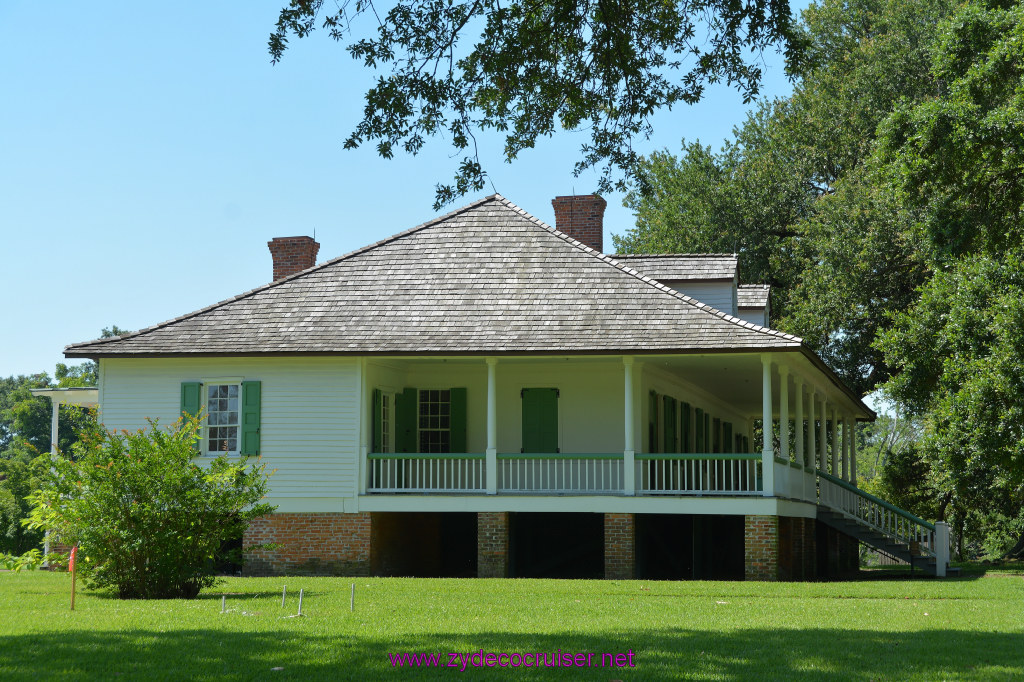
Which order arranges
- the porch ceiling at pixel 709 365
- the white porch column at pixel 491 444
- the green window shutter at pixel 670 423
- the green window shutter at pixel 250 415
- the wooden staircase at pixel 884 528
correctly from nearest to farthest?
the white porch column at pixel 491 444, the porch ceiling at pixel 709 365, the green window shutter at pixel 250 415, the wooden staircase at pixel 884 528, the green window shutter at pixel 670 423

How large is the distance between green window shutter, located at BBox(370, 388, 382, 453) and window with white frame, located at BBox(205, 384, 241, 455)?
2.59 meters

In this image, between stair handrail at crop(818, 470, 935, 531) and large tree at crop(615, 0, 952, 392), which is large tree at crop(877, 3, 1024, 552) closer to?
stair handrail at crop(818, 470, 935, 531)

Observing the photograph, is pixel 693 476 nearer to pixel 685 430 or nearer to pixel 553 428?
pixel 553 428

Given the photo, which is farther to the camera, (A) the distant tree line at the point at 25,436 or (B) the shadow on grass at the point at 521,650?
(A) the distant tree line at the point at 25,436

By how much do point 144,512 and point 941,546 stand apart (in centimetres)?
1647

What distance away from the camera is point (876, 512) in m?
25.8

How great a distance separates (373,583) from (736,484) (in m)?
7.99

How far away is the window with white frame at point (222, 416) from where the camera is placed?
22.2 metres

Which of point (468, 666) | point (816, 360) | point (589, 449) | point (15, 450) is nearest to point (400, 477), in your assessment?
point (589, 449)

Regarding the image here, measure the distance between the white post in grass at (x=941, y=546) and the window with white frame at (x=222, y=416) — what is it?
14229 millimetres

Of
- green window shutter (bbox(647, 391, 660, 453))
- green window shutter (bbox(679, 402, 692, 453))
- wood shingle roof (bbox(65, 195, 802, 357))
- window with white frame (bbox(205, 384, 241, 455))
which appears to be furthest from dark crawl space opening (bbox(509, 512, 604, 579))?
window with white frame (bbox(205, 384, 241, 455))

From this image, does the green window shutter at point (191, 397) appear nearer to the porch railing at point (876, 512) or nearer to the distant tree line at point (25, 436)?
the distant tree line at point (25, 436)

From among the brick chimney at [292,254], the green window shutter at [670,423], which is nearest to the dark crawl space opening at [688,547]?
the green window shutter at [670,423]

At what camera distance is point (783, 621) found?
13.0 metres
